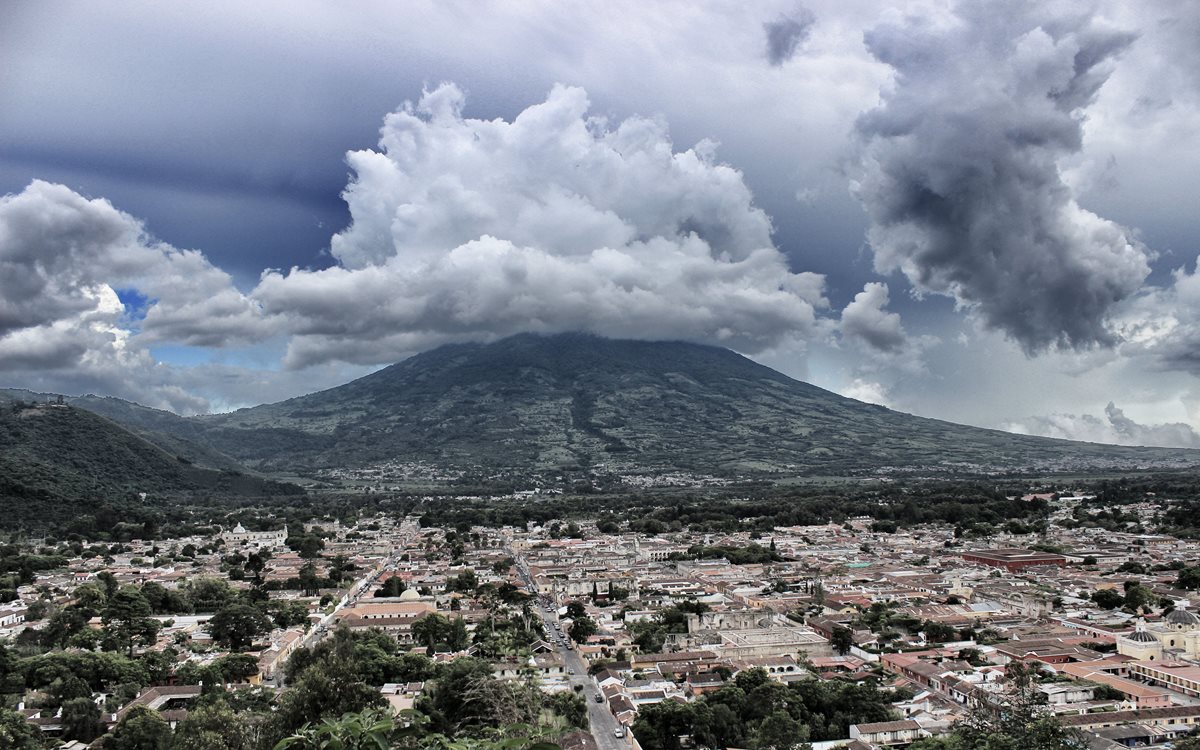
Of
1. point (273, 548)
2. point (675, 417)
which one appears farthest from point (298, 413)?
point (273, 548)

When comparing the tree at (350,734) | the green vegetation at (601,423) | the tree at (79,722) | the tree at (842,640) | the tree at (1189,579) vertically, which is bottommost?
the tree at (79,722)

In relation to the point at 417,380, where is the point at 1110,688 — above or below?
below

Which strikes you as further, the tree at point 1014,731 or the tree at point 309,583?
the tree at point 309,583

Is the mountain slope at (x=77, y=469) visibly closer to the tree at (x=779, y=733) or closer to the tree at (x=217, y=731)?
the tree at (x=217, y=731)

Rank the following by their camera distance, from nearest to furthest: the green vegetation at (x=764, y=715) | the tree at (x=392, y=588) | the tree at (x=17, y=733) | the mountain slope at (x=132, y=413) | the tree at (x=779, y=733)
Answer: the tree at (x=17, y=733)
the tree at (x=779, y=733)
the green vegetation at (x=764, y=715)
the tree at (x=392, y=588)
the mountain slope at (x=132, y=413)

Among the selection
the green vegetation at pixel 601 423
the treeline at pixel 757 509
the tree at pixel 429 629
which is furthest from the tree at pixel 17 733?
the green vegetation at pixel 601 423

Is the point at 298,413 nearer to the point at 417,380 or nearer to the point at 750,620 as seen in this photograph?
the point at 417,380

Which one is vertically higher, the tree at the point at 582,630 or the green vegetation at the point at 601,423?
the green vegetation at the point at 601,423

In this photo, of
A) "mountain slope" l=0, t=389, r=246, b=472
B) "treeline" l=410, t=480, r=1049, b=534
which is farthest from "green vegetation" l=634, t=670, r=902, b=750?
"mountain slope" l=0, t=389, r=246, b=472
